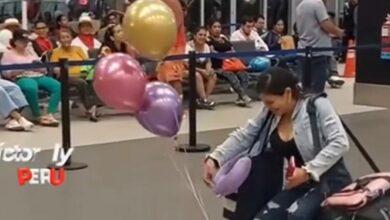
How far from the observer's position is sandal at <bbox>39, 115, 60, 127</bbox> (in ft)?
32.7

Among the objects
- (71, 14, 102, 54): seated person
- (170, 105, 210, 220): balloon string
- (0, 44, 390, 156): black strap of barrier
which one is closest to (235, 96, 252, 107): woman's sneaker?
(0, 44, 390, 156): black strap of barrier

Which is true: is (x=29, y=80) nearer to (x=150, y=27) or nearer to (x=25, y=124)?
(x=25, y=124)

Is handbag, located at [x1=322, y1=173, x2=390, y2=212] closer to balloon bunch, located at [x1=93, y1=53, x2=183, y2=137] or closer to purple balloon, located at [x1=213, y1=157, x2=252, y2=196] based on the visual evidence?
purple balloon, located at [x1=213, y1=157, x2=252, y2=196]

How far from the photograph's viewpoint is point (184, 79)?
11086 millimetres

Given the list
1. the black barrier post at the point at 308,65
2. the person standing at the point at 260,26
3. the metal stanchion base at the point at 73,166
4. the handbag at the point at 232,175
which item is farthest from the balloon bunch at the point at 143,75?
the person standing at the point at 260,26

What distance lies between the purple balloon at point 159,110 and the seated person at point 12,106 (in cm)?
508

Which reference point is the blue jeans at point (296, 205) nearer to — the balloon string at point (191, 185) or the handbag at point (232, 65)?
the balloon string at point (191, 185)

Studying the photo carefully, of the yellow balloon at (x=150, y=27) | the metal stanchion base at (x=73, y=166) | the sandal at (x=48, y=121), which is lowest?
the sandal at (x=48, y=121)

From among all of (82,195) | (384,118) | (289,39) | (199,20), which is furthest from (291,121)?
(199,20)

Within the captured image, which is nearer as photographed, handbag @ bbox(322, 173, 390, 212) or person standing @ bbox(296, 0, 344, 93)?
handbag @ bbox(322, 173, 390, 212)

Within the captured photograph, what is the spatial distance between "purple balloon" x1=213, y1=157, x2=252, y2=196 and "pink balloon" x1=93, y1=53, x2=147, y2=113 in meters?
0.73

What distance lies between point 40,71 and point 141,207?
4.83 meters

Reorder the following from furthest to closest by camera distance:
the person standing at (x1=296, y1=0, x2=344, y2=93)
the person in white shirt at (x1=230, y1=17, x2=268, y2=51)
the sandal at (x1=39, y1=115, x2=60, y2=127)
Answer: the person in white shirt at (x1=230, y1=17, x2=268, y2=51)
the sandal at (x1=39, y1=115, x2=60, y2=127)
the person standing at (x1=296, y1=0, x2=344, y2=93)

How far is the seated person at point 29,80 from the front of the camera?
10023 mm
